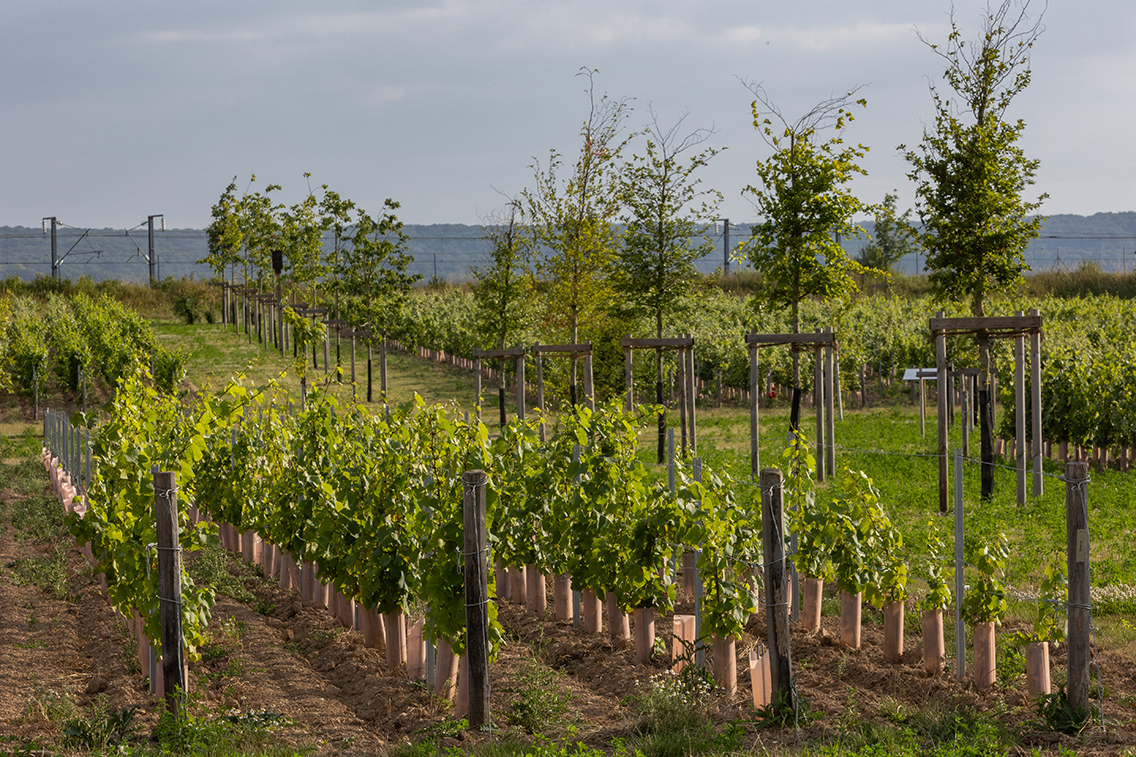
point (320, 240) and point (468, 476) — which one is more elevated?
point (320, 240)

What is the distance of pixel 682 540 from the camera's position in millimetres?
5770

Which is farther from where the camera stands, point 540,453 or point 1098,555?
point 1098,555

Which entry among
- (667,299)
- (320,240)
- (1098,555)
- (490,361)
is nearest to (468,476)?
(1098,555)

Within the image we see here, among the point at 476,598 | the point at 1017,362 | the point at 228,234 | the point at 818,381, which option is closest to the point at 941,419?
the point at 1017,362

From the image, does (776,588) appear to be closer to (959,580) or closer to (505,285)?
(959,580)

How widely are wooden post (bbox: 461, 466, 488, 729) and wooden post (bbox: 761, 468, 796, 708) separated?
1.59 meters

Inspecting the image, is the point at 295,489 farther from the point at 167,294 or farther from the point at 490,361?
the point at 167,294

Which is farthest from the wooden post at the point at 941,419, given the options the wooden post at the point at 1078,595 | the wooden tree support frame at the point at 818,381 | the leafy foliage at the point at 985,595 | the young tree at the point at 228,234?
the young tree at the point at 228,234

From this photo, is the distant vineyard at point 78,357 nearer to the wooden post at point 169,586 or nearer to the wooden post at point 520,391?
the wooden post at point 520,391

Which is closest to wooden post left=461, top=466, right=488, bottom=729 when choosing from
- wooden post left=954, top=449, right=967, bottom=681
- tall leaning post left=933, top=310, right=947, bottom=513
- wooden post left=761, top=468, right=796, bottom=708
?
wooden post left=761, top=468, right=796, bottom=708

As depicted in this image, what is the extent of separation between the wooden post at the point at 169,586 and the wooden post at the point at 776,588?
336 centimetres

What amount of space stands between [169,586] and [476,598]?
70.3 inches

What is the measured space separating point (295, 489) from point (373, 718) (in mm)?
2632

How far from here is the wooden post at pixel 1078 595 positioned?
16.3 feet
